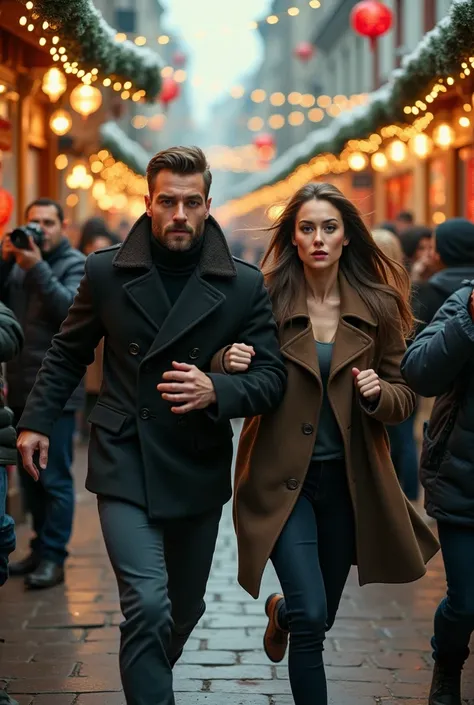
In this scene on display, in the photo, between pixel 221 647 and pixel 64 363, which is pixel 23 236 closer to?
pixel 221 647

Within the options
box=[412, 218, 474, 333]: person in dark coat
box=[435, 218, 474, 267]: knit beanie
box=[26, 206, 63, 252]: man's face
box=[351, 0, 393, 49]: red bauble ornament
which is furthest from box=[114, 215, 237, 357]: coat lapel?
box=[351, 0, 393, 49]: red bauble ornament

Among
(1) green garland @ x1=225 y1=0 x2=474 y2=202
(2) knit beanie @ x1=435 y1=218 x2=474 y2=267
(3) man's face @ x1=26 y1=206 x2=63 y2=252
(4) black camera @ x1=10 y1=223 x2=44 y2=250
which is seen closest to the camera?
(1) green garland @ x1=225 y1=0 x2=474 y2=202

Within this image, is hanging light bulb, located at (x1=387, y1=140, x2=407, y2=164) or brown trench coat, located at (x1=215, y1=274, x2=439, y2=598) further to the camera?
hanging light bulb, located at (x1=387, y1=140, x2=407, y2=164)

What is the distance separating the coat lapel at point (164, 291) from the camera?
470 centimetres

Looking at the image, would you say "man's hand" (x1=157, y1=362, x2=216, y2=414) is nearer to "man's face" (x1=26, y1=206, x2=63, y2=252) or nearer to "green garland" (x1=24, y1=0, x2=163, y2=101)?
"green garland" (x1=24, y1=0, x2=163, y2=101)

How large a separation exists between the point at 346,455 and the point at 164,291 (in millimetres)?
937

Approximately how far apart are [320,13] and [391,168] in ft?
104

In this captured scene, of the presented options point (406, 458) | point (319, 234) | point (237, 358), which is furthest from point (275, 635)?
point (406, 458)

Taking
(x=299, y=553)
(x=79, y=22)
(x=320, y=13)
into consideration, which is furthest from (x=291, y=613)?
(x=320, y=13)

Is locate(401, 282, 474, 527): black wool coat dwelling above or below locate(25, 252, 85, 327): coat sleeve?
below

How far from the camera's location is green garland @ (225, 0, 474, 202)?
699 cm

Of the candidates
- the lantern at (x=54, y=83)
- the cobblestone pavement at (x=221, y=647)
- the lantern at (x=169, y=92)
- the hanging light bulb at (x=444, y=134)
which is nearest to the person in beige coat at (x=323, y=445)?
the cobblestone pavement at (x=221, y=647)

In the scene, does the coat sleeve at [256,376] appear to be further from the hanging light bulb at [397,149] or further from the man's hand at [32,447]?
the hanging light bulb at [397,149]

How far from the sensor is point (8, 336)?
17.7 feet
